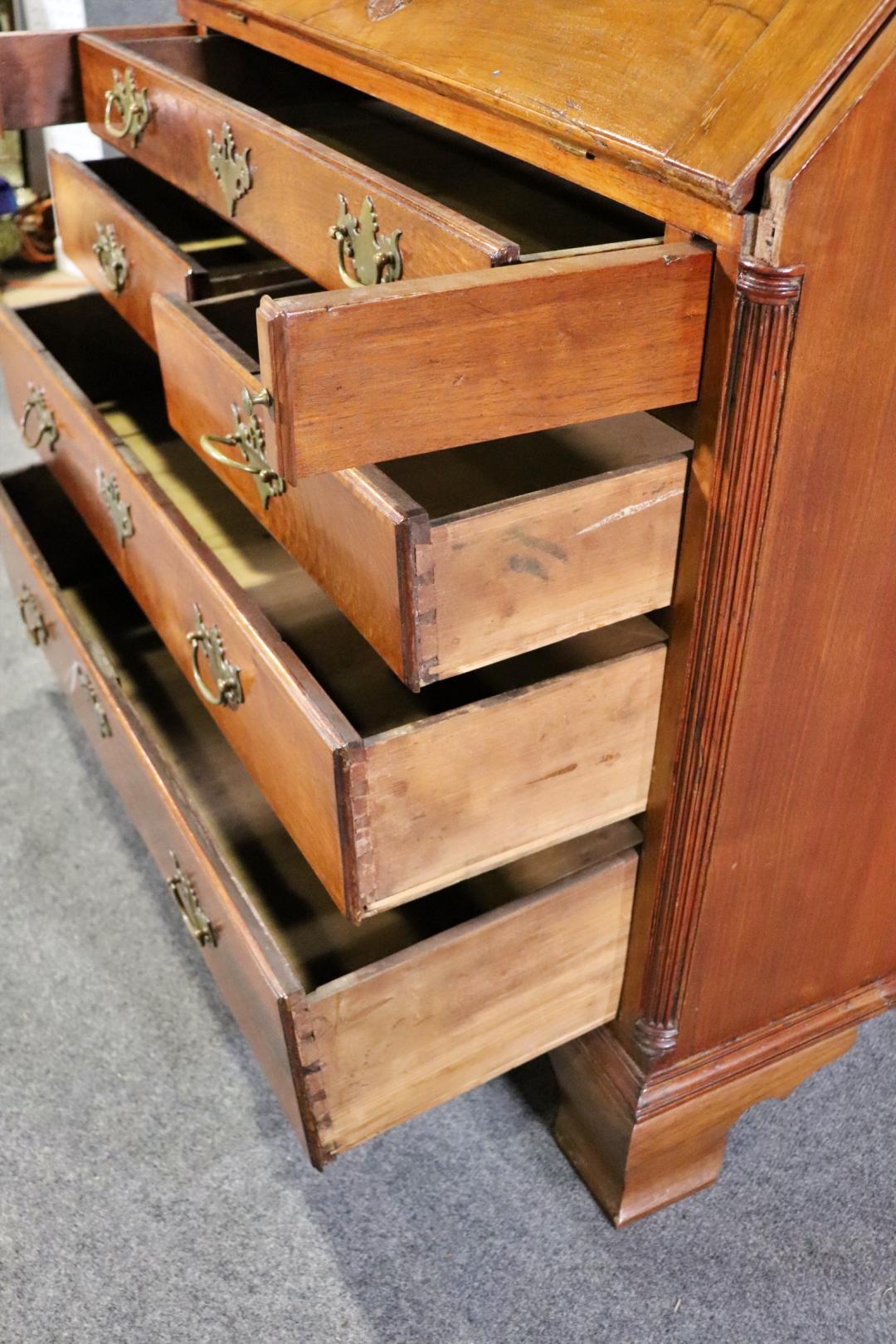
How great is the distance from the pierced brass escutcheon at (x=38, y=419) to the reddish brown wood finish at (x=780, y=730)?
31.1 inches

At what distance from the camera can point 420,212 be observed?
0.70 metres

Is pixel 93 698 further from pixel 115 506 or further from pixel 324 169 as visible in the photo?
pixel 324 169

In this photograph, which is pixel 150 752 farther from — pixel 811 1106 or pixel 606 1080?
pixel 811 1106

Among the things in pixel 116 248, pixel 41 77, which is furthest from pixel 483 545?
pixel 41 77

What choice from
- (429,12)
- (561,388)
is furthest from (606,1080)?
(429,12)

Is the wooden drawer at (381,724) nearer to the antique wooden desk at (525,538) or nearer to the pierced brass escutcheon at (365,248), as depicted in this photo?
the antique wooden desk at (525,538)

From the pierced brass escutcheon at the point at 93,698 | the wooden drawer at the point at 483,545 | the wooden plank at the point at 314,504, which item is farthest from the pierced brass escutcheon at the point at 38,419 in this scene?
the wooden drawer at the point at 483,545

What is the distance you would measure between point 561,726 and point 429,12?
1.71ft

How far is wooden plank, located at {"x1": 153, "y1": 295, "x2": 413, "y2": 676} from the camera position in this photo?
0.69m

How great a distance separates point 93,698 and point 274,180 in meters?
0.58

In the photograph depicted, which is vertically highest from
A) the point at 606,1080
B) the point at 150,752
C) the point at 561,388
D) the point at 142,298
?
the point at 561,388

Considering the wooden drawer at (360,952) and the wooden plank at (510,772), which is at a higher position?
the wooden plank at (510,772)

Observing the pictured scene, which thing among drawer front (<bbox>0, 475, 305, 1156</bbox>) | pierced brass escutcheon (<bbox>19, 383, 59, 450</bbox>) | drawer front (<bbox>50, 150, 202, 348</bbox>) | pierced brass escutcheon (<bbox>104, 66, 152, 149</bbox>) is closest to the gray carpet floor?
drawer front (<bbox>0, 475, 305, 1156</bbox>)

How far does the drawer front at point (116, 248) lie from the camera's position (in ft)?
3.35
